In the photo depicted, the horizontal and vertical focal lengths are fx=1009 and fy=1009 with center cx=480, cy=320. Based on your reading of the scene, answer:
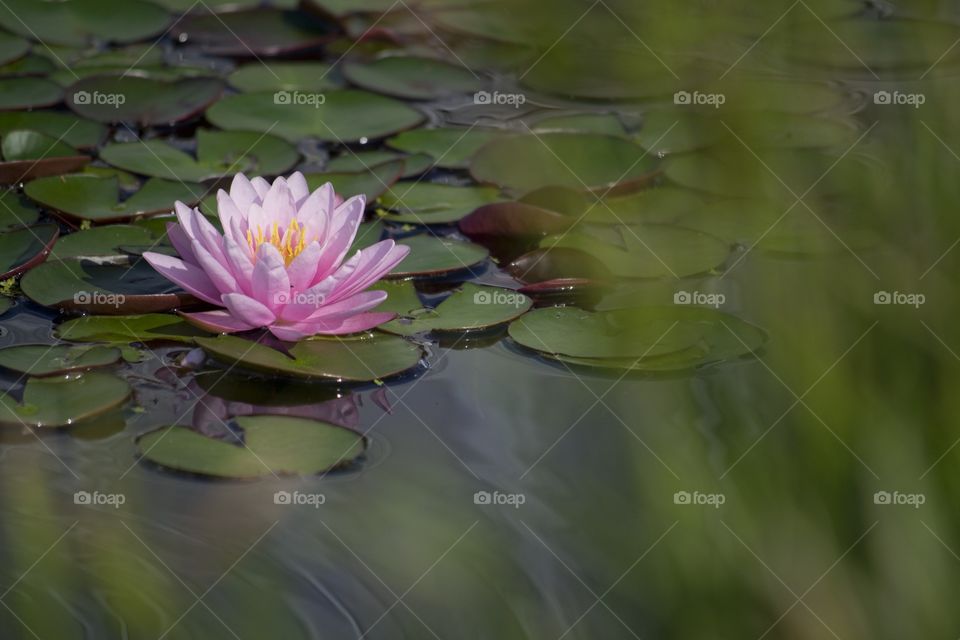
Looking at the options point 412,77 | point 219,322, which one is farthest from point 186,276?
point 412,77

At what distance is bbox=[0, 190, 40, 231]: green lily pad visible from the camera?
2.64 meters

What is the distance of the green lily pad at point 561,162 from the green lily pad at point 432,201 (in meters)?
0.07

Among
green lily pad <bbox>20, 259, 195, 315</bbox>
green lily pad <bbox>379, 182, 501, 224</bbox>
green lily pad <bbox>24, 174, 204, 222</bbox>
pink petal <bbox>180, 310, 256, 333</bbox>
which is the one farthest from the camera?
green lily pad <bbox>379, 182, 501, 224</bbox>

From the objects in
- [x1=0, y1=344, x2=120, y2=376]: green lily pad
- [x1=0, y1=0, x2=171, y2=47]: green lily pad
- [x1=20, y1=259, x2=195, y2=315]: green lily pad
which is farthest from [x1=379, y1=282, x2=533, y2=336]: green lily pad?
[x1=0, y1=0, x2=171, y2=47]: green lily pad

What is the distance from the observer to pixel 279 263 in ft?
7.02

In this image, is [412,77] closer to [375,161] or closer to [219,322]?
[375,161]

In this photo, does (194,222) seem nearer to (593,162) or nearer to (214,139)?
(214,139)

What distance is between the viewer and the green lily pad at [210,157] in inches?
116

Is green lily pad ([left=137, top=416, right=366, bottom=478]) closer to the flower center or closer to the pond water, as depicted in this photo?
the pond water

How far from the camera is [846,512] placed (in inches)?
29.5

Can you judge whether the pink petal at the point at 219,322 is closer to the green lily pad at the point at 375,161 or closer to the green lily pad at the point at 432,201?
the green lily pad at the point at 432,201

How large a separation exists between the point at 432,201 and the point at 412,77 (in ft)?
3.22

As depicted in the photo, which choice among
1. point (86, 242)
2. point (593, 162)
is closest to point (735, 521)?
point (86, 242)

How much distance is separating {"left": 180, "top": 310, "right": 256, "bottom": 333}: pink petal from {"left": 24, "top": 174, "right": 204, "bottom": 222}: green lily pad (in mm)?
586
